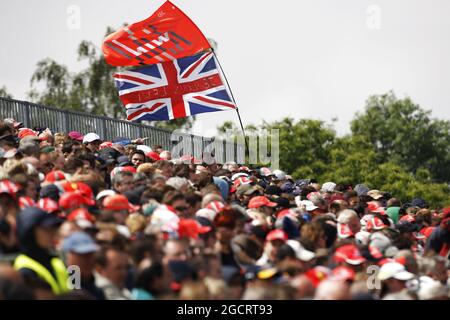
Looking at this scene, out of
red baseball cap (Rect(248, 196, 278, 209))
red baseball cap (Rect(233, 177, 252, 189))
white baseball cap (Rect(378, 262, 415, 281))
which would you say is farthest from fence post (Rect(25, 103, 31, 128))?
white baseball cap (Rect(378, 262, 415, 281))

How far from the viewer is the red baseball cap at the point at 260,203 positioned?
51.5 feet

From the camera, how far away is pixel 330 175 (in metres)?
69.5

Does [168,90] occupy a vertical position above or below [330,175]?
above

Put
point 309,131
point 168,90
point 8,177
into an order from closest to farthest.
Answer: point 8,177, point 168,90, point 309,131

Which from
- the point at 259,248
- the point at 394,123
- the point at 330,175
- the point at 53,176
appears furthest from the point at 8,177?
the point at 394,123

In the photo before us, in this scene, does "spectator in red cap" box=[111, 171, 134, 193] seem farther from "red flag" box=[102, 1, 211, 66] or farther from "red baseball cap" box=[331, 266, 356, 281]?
"red flag" box=[102, 1, 211, 66]

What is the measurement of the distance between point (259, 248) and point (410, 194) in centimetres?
5867

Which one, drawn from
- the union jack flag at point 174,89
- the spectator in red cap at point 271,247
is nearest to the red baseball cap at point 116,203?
the spectator in red cap at point 271,247

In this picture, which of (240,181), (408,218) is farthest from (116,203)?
(408,218)

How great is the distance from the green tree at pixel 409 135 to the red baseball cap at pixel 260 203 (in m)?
82.0

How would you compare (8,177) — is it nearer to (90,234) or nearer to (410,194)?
(90,234)

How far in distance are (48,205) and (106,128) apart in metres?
16.5

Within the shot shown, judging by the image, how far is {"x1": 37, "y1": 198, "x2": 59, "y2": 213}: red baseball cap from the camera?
39.6 ft

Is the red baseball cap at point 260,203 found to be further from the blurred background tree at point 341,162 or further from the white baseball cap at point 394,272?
the blurred background tree at point 341,162
